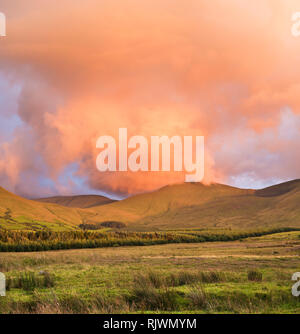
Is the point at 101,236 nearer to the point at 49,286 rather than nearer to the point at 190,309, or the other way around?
the point at 49,286

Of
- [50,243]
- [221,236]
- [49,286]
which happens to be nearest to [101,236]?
[50,243]

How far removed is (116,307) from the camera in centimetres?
1741

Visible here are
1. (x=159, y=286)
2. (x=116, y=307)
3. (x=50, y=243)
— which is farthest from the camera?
(x=50, y=243)
